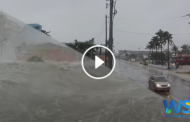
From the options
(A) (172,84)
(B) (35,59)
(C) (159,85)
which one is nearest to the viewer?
(B) (35,59)

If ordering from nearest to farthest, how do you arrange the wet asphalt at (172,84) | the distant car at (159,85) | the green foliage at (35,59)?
the green foliage at (35,59), the wet asphalt at (172,84), the distant car at (159,85)

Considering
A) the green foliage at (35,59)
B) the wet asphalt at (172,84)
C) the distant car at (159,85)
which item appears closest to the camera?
the green foliage at (35,59)

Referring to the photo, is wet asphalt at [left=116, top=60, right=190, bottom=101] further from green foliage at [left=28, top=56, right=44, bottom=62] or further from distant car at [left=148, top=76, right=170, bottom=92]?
green foliage at [left=28, top=56, right=44, bottom=62]

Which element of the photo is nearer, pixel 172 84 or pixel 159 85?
pixel 159 85

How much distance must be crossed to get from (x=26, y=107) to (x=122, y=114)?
90.2 inches

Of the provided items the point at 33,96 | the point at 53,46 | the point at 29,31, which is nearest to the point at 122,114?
the point at 33,96

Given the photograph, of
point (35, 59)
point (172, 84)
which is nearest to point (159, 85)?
point (172, 84)

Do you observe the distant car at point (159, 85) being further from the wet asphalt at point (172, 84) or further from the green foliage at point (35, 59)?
the green foliage at point (35, 59)

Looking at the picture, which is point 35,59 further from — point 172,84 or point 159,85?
point 172,84

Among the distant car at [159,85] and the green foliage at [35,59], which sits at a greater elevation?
the green foliage at [35,59]

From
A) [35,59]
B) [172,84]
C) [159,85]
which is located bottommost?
[172,84]

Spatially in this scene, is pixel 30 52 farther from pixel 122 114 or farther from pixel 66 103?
pixel 122 114

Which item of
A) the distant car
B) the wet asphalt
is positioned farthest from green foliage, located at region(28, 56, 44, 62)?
the distant car

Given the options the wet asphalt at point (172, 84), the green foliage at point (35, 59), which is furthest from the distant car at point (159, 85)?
the green foliage at point (35, 59)
